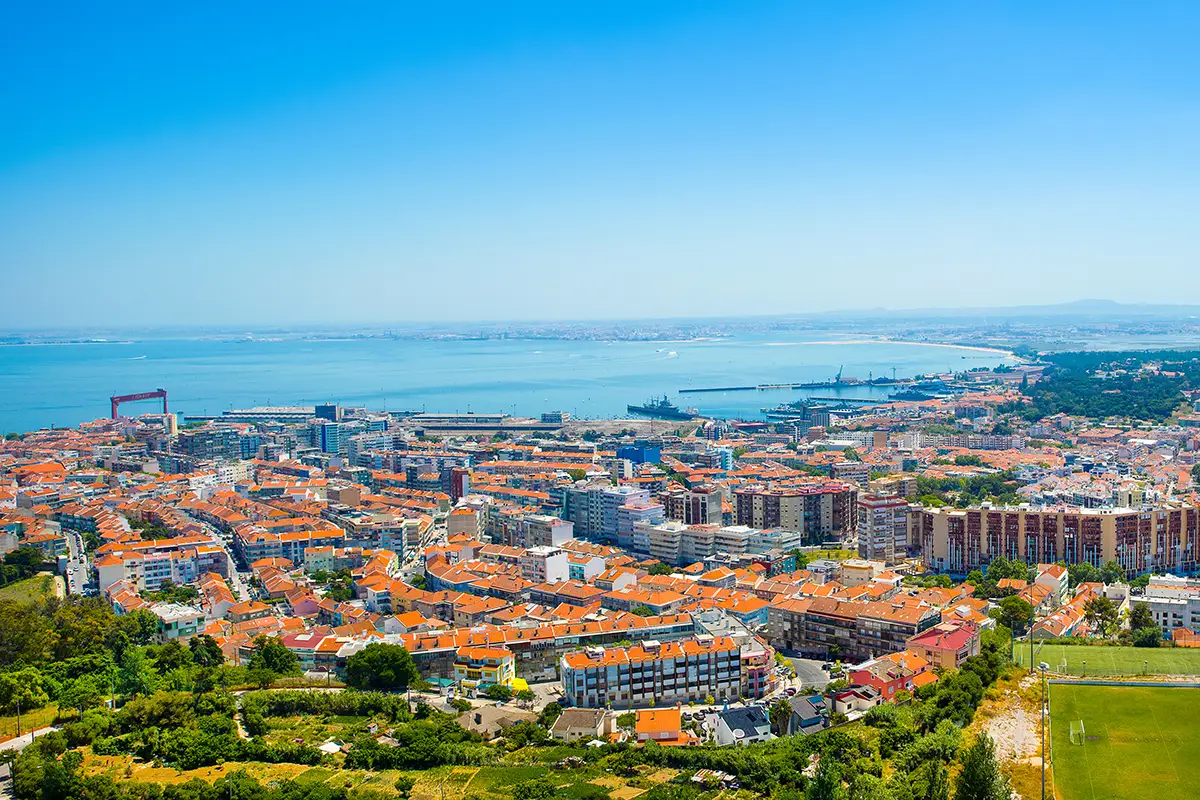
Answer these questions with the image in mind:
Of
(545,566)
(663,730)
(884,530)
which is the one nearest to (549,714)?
(663,730)

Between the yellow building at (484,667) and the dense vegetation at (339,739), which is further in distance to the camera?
the yellow building at (484,667)

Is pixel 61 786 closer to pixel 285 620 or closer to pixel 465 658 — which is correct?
pixel 465 658

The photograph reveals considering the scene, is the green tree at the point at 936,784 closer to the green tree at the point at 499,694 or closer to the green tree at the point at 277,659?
the green tree at the point at 499,694

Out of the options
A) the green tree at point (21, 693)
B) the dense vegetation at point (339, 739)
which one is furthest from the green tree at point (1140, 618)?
the green tree at point (21, 693)

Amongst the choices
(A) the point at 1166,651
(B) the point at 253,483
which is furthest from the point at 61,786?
(B) the point at 253,483

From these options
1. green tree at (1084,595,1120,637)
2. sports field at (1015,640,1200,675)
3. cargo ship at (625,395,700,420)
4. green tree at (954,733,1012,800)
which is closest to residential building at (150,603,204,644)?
green tree at (954,733,1012,800)
